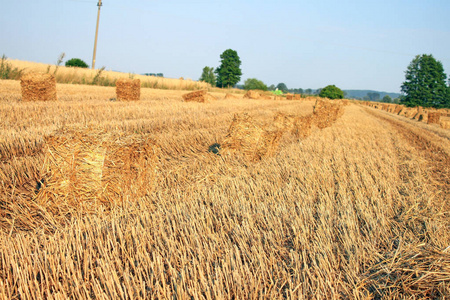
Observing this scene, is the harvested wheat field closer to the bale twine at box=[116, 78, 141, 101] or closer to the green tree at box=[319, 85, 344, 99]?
the bale twine at box=[116, 78, 141, 101]

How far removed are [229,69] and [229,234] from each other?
84.0 meters

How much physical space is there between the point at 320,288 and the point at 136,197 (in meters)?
2.25

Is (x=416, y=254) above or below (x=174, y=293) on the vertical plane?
above

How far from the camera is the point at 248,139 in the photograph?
5.45 metres

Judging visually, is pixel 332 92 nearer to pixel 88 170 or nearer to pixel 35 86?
pixel 35 86

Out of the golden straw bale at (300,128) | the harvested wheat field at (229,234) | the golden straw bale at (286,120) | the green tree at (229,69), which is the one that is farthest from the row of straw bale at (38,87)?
the green tree at (229,69)

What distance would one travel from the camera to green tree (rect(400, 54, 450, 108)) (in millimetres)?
73000

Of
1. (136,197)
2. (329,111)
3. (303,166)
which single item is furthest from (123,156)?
(329,111)

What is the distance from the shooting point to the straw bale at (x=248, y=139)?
5.45 m

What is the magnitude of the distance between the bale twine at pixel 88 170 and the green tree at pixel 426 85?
82.2 m

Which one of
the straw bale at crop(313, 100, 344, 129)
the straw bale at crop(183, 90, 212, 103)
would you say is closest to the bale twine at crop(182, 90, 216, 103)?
the straw bale at crop(183, 90, 212, 103)

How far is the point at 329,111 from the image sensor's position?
12.7m

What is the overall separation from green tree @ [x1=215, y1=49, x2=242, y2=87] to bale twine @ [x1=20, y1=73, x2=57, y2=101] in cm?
7459

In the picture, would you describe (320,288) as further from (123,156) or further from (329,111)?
(329,111)
